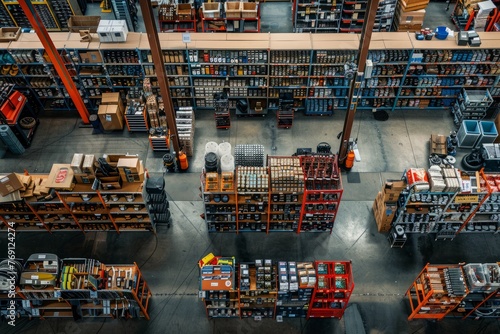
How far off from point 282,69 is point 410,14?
6.96 meters

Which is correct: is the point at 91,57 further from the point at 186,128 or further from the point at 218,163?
the point at 218,163

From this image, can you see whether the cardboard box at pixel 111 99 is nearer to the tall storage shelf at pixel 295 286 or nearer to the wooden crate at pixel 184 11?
the wooden crate at pixel 184 11

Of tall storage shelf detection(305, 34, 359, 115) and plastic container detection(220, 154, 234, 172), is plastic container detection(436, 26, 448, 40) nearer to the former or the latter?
tall storage shelf detection(305, 34, 359, 115)

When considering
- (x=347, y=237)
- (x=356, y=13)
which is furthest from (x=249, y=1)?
(x=347, y=237)

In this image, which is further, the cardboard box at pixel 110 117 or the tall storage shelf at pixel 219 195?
the cardboard box at pixel 110 117

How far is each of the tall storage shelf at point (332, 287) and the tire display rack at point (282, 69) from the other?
747cm

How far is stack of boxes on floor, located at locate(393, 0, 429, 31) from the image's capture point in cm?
1961

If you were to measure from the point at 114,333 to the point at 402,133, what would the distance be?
42.4 feet

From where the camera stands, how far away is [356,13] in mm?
20344

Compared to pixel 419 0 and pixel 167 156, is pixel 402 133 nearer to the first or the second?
pixel 419 0

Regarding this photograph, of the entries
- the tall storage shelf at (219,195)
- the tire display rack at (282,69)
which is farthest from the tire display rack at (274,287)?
the tire display rack at (282,69)

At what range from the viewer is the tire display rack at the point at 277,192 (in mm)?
13211

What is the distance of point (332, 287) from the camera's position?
1195 cm

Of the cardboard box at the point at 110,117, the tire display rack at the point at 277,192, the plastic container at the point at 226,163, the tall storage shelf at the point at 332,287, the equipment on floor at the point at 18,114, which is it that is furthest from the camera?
the cardboard box at the point at 110,117
